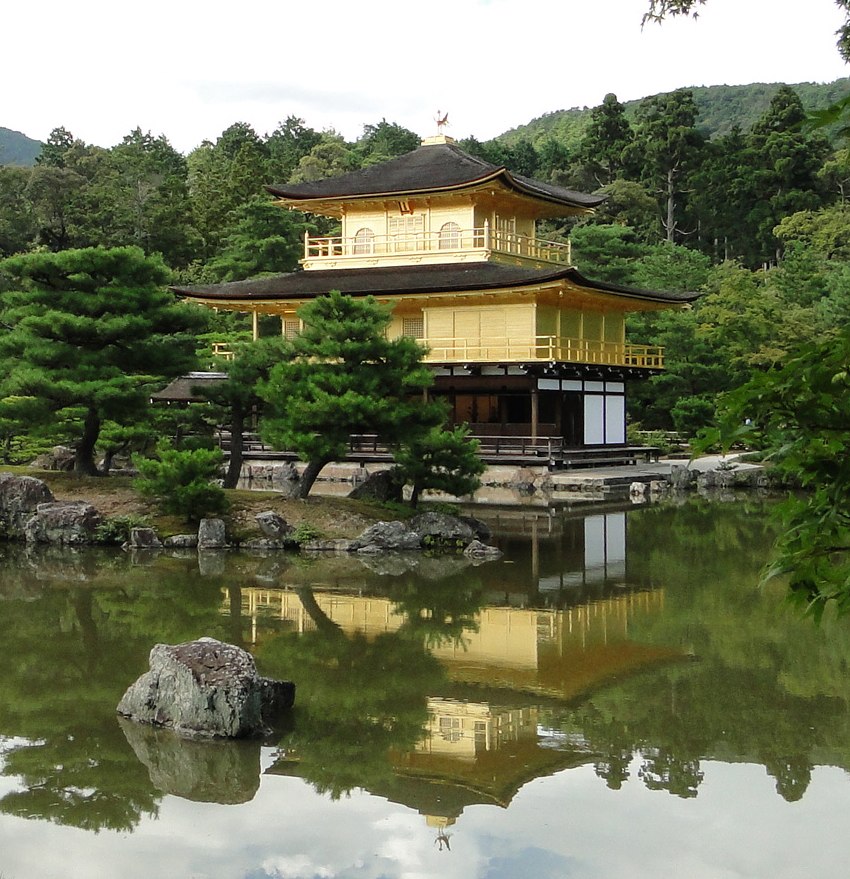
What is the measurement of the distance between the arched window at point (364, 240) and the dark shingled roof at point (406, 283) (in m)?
1.04

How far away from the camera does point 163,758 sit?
736cm

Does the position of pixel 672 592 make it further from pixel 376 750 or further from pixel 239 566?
pixel 376 750

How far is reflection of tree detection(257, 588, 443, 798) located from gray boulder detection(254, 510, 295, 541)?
475 centimetres

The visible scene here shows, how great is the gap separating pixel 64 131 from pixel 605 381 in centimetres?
4972

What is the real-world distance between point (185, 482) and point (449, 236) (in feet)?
47.4

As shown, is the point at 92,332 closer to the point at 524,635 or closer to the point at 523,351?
the point at 524,635

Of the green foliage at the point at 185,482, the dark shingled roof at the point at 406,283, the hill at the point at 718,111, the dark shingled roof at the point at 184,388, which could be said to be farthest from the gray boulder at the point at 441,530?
the hill at the point at 718,111

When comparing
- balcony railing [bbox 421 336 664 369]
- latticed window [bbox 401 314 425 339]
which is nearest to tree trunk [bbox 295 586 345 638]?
balcony railing [bbox 421 336 664 369]

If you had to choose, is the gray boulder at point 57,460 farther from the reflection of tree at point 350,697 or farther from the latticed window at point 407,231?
the reflection of tree at point 350,697

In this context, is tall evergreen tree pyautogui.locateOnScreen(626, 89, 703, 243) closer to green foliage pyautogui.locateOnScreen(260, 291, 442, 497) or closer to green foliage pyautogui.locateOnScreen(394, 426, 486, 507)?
green foliage pyautogui.locateOnScreen(260, 291, 442, 497)

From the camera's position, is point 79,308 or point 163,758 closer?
point 163,758

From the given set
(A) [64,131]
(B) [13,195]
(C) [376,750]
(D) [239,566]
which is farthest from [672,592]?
(A) [64,131]

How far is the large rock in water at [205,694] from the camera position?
7715 millimetres

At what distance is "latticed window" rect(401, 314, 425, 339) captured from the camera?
29.0 meters
